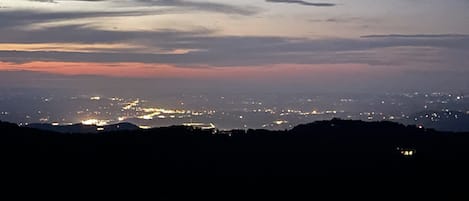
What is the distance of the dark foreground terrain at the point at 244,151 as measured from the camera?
43281mm

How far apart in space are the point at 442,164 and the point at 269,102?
140225 mm

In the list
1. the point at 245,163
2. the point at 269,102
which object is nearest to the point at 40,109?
the point at 269,102

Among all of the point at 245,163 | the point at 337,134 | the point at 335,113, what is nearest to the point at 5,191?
the point at 245,163

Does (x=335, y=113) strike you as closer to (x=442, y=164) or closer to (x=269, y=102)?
(x=269, y=102)

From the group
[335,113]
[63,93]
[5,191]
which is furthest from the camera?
[63,93]

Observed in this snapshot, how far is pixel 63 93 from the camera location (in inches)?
7746

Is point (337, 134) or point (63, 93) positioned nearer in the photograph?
point (337, 134)

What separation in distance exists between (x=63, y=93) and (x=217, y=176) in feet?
537

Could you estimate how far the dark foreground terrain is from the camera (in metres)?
43.3

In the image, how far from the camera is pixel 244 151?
49.8 metres

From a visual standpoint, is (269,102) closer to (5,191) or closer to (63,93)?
(63,93)

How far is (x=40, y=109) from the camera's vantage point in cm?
15438

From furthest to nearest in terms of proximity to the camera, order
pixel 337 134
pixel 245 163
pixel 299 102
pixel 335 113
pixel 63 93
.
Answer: pixel 63 93, pixel 299 102, pixel 335 113, pixel 337 134, pixel 245 163

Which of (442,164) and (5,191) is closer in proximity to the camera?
(5,191)
